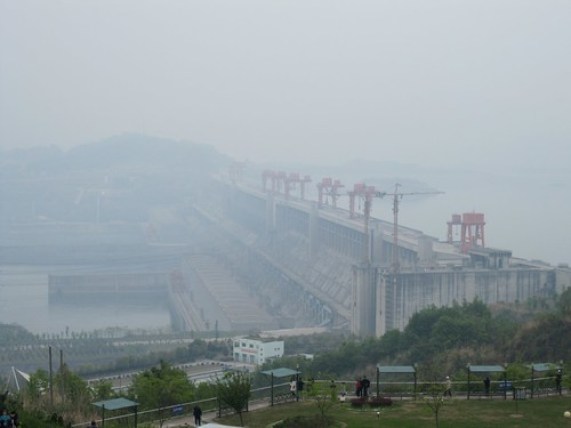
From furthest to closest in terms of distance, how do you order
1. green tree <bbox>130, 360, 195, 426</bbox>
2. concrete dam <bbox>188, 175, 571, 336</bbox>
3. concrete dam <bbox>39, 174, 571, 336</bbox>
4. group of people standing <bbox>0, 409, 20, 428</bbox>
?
concrete dam <bbox>39, 174, 571, 336</bbox>
concrete dam <bbox>188, 175, 571, 336</bbox>
green tree <bbox>130, 360, 195, 426</bbox>
group of people standing <bbox>0, 409, 20, 428</bbox>

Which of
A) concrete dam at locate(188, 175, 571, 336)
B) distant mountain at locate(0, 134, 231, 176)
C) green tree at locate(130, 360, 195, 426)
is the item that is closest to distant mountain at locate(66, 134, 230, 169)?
distant mountain at locate(0, 134, 231, 176)

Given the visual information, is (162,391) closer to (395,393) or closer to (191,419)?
(191,419)

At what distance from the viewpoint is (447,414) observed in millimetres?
4945

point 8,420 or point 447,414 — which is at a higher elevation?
point 8,420

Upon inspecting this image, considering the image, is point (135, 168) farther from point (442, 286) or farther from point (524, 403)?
point (524, 403)

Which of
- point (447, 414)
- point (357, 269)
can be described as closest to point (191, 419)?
point (447, 414)

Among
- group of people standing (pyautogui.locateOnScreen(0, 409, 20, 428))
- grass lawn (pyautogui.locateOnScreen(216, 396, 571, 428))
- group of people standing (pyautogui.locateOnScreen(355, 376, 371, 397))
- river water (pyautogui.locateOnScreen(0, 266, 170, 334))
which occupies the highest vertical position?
group of people standing (pyautogui.locateOnScreen(0, 409, 20, 428))

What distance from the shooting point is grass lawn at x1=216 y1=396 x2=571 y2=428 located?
4718mm

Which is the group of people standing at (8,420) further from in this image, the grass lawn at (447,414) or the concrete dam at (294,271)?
the concrete dam at (294,271)

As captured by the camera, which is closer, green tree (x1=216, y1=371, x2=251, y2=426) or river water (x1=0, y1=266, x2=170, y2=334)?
green tree (x1=216, y1=371, x2=251, y2=426)

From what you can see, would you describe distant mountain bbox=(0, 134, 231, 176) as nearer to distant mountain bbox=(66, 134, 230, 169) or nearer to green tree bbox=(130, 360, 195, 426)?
distant mountain bbox=(66, 134, 230, 169)

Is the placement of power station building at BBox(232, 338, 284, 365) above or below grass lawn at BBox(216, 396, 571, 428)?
below

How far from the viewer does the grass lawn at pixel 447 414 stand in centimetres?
472

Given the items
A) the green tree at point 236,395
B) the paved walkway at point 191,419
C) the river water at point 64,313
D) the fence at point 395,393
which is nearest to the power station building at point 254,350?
the river water at point 64,313
